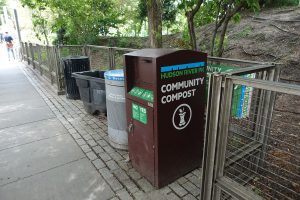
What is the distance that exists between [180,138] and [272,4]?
35.8ft

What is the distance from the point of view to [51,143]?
13.6ft

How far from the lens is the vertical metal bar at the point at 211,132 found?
200 centimetres

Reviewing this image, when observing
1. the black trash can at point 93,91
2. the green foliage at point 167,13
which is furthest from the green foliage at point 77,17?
the black trash can at point 93,91

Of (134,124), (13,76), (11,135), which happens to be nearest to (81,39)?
(13,76)

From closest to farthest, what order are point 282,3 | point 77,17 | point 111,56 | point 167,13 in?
1. point 111,56
2. point 77,17
3. point 282,3
4. point 167,13

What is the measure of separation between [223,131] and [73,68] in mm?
4892

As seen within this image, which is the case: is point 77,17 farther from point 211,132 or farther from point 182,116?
point 211,132

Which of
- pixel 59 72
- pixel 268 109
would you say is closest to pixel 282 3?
pixel 59 72

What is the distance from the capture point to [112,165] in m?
3.38

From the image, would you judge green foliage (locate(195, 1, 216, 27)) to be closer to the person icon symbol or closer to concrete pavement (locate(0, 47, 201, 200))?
the person icon symbol

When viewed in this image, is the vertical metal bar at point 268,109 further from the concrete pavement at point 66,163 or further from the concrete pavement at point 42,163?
the concrete pavement at point 42,163

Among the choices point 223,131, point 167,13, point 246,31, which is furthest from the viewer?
point 167,13

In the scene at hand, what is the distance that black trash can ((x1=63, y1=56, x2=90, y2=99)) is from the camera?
6.03 m

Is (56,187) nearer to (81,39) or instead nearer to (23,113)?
(23,113)
